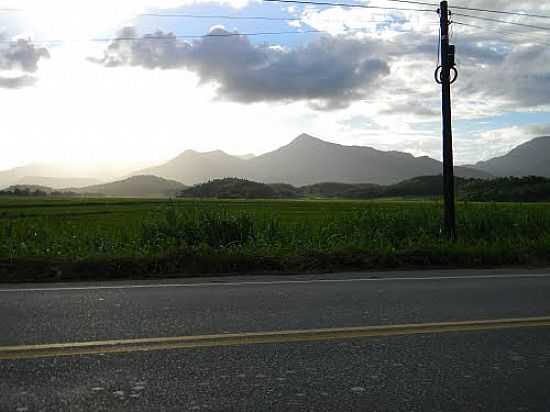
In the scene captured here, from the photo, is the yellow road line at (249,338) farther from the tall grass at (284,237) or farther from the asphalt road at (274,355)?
the tall grass at (284,237)

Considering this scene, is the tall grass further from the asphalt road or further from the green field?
the asphalt road

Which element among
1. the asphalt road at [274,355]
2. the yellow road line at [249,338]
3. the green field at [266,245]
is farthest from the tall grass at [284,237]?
the yellow road line at [249,338]

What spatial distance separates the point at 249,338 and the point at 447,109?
10449mm

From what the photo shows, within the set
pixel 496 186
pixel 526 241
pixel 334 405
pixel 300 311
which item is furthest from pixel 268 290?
pixel 496 186

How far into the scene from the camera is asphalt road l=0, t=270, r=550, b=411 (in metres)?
4.03

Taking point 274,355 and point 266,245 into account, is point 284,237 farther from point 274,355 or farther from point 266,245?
point 274,355

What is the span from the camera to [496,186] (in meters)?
106

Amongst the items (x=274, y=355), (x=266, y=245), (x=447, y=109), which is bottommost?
(x=274, y=355)

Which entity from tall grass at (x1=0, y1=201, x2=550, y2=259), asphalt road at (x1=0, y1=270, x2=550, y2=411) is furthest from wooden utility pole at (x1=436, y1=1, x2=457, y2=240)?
asphalt road at (x1=0, y1=270, x2=550, y2=411)

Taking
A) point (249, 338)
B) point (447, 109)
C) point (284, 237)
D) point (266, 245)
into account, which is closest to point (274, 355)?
point (249, 338)

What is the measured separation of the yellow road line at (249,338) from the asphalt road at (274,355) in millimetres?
102

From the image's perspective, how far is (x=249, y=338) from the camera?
5453 mm

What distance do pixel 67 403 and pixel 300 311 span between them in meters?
3.27

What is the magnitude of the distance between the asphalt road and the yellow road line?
10 centimetres
